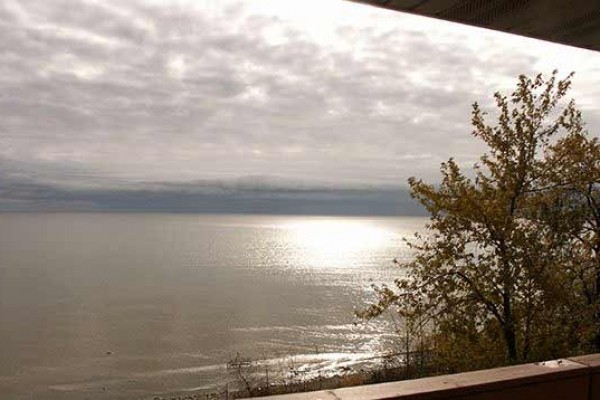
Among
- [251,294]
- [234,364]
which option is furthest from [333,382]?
[251,294]

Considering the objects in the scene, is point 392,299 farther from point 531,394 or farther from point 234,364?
point 234,364

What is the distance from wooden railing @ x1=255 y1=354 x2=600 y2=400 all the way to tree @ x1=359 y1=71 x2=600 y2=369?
32.2 feet

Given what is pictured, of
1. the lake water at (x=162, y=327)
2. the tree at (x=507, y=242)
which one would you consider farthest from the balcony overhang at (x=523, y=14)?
the lake water at (x=162, y=327)

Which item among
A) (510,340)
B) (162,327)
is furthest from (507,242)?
(162,327)

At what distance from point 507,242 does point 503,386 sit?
1067cm

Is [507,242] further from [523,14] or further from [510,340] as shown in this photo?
[523,14]

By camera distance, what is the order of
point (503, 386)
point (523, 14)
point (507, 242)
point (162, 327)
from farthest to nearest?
point (162, 327) → point (507, 242) → point (503, 386) → point (523, 14)

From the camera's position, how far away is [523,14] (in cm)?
204

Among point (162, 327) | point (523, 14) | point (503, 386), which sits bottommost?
point (162, 327)

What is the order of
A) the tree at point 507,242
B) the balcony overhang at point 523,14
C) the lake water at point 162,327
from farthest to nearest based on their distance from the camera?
the lake water at point 162,327 → the tree at point 507,242 → the balcony overhang at point 523,14

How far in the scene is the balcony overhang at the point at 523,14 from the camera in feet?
6.16

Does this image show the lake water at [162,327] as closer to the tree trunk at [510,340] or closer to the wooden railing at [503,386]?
the tree trunk at [510,340]

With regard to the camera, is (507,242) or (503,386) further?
(507,242)

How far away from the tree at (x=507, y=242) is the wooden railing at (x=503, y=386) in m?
9.83
